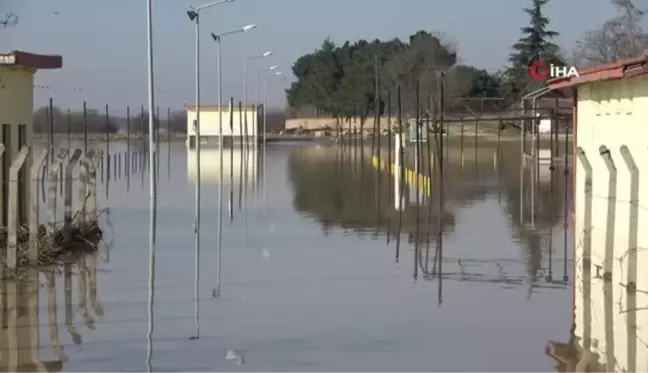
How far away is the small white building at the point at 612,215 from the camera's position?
12312mm

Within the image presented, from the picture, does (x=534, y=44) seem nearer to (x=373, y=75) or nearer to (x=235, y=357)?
(x=373, y=75)

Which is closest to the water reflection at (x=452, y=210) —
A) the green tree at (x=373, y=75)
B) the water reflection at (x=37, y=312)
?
the water reflection at (x=37, y=312)

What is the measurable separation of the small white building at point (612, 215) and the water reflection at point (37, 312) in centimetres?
540

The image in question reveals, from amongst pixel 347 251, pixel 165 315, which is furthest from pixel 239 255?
pixel 165 315

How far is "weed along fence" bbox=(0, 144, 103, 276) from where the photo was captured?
16891 millimetres

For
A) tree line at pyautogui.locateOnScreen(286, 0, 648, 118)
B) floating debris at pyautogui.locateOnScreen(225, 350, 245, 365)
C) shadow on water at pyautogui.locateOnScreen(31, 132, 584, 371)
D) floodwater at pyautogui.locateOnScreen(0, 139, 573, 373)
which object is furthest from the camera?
tree line at pyautogui.locateOnScreen(286, 0, 648, 118)

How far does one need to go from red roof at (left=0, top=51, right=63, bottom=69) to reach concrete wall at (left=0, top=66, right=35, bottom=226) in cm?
22

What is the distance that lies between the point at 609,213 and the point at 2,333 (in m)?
7.83

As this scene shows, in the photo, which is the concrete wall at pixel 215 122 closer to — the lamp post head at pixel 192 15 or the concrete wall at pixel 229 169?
the concrete wall at pixel 229 169

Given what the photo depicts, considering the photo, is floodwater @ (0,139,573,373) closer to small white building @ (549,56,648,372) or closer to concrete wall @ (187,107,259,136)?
small white building @ (549,56,648,372)

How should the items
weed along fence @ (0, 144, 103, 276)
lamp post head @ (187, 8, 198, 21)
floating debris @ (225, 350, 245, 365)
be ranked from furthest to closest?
1. lamp post head @ (187, 8, 198, 21)
2. weed along fence @ (0, 144, 103, 276)
3. floating debris @ (225, 350, 245, 365)

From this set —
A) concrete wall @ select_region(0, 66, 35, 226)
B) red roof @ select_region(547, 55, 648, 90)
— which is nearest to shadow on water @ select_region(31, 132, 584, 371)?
concrete wall @ select_region(0, 66, 35, 226)

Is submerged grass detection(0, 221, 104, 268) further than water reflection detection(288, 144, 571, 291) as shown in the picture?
No

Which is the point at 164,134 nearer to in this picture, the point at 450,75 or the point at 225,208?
the point at 450,75
